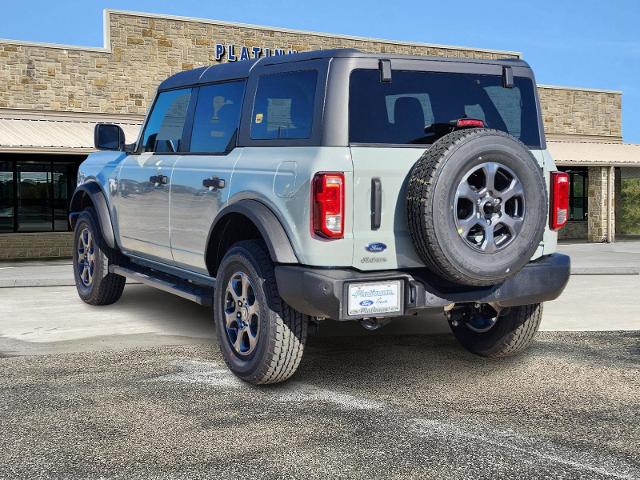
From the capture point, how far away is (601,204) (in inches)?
943

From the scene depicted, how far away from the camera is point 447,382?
19.5 ft

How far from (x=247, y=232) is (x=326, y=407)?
4.90 feet

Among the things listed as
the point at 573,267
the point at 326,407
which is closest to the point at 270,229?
the point at 326,407

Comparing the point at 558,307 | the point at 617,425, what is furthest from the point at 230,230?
the point at 558,307

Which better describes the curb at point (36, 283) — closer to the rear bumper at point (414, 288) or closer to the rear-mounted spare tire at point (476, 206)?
the rear bumper at point (414, 288)

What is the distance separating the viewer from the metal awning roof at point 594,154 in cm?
2292

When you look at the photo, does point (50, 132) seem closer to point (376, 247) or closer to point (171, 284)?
point (171, 284)

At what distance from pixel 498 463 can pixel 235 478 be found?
1.30 meters

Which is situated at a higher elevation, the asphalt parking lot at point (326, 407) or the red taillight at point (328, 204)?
the red taillight at point (328, 204)

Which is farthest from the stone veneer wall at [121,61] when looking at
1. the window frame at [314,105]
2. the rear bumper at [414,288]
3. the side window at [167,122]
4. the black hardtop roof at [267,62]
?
the rear bumper at [414,288]

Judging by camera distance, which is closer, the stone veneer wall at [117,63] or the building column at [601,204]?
the stone veneer wall at [117,63]

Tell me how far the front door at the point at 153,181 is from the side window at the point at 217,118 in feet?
0.91

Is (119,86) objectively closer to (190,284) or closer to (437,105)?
(190,284)

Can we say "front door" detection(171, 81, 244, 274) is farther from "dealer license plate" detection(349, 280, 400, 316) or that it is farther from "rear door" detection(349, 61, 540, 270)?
"dealer license plate" detection(349, 280, 400, 316)
